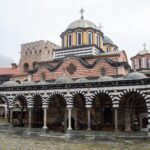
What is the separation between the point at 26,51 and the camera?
182ft

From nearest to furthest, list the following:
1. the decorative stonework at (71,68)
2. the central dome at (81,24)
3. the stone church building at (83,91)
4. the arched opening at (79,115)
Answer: the stone church building at (83,91), the arched opening at (79,115), the decorative stonework at (71,68), the central dome at (81,24)

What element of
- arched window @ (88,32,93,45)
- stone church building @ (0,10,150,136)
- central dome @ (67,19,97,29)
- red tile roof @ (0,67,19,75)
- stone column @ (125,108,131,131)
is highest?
central dome @ (67,19,97,29)

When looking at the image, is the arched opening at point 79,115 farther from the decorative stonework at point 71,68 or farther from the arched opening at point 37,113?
the arched opening at point 37,113

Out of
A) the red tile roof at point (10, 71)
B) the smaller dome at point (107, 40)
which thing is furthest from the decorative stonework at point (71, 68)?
the red tile roof at point (10, 71)

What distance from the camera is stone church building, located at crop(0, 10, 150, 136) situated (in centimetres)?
2577

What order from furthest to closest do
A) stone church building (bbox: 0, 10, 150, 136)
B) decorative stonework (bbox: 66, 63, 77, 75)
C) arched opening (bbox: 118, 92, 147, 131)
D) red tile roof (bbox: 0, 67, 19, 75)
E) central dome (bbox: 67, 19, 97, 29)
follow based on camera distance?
1. red tile roof (bbox: 0, 67, 19, 75)
2. central dome (bbox: 67, 19, 97, 29)
3. decorative stonework (bbox: 66, 63, 77, 75)
4. arched opening (bbox: 118, 92, 147, 131)
5. stone church building (bbox: 0, 10, 150, 136)

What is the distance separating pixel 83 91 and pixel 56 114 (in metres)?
6.72

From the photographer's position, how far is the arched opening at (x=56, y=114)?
31055 mm

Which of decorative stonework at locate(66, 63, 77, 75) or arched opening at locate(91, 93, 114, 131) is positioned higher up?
decorative stonework at locate(66, 63, 77, 75)

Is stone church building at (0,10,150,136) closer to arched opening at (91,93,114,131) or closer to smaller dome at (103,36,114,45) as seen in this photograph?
arched opening at (91,93,114,131)

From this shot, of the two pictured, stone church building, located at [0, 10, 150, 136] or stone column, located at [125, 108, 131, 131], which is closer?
stone church building, located at [0, 10, 150, 136]

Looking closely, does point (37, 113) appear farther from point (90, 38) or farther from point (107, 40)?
point (107, 40)

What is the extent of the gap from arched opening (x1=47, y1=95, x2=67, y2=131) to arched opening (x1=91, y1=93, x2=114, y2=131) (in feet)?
10.8

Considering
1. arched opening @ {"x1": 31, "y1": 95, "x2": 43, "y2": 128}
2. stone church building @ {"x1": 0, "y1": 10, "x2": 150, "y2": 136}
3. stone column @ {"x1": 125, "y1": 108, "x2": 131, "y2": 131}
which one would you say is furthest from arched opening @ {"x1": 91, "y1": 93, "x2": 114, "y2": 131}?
arched opening @ {"x1": 31, "y1": 95, "x2": 43, "y2": 128}
